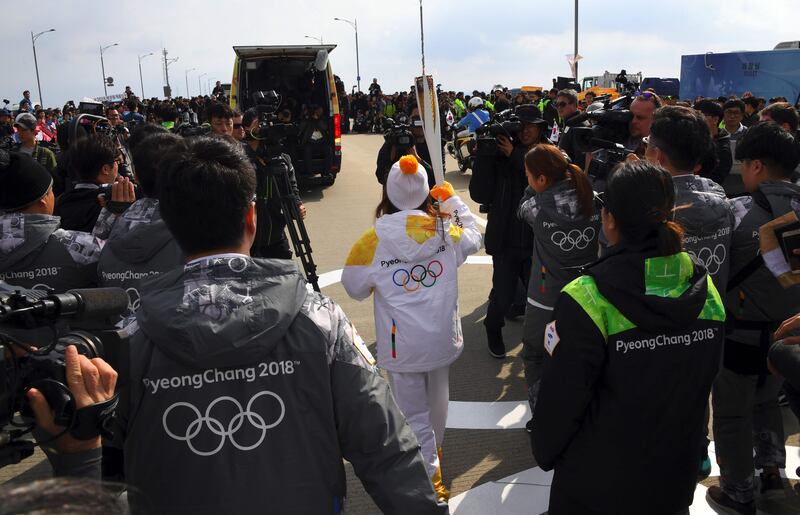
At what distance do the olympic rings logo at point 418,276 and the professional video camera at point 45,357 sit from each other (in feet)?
6.74

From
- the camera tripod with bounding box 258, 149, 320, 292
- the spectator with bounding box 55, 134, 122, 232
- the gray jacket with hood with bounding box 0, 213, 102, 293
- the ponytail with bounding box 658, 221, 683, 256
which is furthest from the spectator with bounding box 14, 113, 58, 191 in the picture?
the ponytail with bounding box 658, 221, 683, 256

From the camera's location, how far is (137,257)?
3037mm

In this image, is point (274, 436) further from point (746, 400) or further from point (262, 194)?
point (262, 194)

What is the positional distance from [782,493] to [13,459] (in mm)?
3625

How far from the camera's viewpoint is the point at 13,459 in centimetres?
130

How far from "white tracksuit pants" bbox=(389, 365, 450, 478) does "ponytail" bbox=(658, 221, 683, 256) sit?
63.1 inches

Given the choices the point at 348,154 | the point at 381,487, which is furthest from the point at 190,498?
the point at 348,154

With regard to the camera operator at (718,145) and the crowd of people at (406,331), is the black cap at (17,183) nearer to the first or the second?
the crowd of people at (406,331)

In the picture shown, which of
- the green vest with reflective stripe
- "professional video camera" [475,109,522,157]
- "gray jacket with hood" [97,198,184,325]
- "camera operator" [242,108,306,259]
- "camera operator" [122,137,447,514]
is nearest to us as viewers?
"camera operator" [122,137,447,514]

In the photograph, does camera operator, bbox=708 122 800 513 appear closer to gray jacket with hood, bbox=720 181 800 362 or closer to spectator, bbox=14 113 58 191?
gray jacket with hood, bbox=720 181 800 362

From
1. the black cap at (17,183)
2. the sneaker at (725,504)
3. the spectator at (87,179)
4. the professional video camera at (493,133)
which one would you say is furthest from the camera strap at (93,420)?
the professional video camera at (493,133)

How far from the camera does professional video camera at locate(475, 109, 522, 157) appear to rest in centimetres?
490

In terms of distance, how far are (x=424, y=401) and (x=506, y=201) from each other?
219 centimetres

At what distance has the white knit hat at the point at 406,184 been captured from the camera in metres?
3.41
